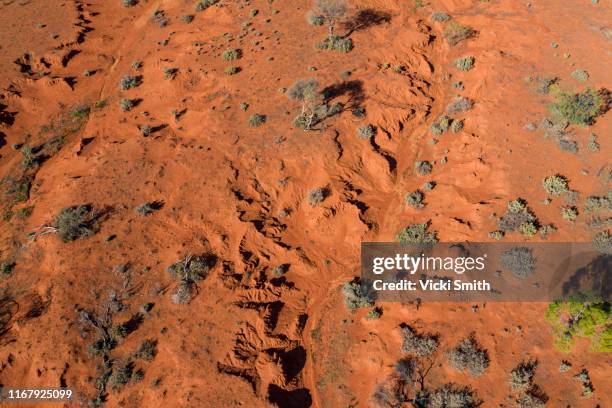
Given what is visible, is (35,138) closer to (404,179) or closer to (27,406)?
(27,406)

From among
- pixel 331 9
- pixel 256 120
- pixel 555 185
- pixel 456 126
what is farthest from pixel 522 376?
pixel 331 9

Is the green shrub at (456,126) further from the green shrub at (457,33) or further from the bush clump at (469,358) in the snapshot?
the bush clump at (469,358)

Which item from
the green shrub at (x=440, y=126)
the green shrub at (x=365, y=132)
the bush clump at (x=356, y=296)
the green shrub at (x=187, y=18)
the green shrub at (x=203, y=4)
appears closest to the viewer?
the bush clump at (x=356, y=296)

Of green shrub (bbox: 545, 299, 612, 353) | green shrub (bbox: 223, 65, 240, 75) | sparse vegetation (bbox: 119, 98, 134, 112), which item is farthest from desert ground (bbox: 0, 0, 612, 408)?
green shrub (bbox: 223, 65, 240, 75)

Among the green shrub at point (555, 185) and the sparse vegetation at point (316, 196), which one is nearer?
the green shrub at point (555, 185)

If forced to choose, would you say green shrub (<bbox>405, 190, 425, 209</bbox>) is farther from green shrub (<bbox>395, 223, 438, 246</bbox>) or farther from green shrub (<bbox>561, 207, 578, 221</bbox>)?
green shrub (<bbox>561, 207, 578, 221</bbox>)

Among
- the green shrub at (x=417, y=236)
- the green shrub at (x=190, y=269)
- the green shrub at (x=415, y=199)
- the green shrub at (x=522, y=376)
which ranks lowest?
the green shrub at (x=522, y=376)

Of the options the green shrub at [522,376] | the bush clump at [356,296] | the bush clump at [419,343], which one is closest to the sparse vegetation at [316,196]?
the bush clump at [356,296]
